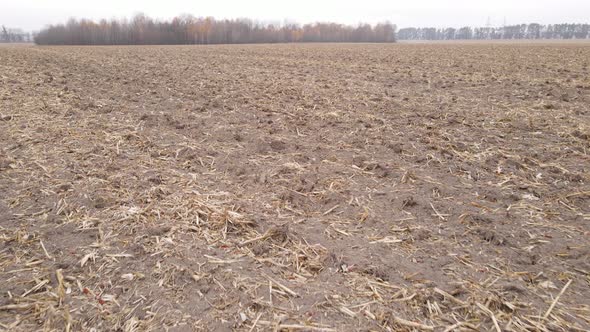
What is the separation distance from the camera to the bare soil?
8.43 ft

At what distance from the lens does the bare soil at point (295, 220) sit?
2570 millimetres

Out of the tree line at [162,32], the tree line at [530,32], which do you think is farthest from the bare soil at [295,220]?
the tree line at [530,32]

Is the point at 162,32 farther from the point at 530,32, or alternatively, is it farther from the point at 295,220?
the point at 530,32

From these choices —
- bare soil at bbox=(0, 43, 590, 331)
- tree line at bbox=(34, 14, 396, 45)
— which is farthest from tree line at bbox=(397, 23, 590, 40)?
bare soil at bbox=(0, 43, 590, 331)

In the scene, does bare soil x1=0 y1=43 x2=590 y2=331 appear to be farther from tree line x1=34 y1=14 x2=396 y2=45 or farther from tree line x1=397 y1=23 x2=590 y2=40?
tree line x1=397 y1=23 x2=590 y2=40

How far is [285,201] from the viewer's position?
409 cm

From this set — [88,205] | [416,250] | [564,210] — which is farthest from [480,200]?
[88,205]

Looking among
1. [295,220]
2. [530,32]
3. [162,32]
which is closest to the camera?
[295,220]

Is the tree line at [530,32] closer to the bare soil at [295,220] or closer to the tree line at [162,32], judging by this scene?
the tree line at [162,32]

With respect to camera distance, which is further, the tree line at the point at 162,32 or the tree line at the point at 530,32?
the tree line at the point at 530,32

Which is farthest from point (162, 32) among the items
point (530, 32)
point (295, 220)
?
point (530, 32)

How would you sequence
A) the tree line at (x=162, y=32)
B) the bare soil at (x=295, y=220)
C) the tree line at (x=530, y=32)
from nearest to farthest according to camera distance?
the bare soil at (x=295, y=220)
the tree line at (x=162, y=32)
the tree line at (x=530, y=32)

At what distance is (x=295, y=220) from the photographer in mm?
3748

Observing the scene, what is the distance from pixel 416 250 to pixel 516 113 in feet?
19.1
